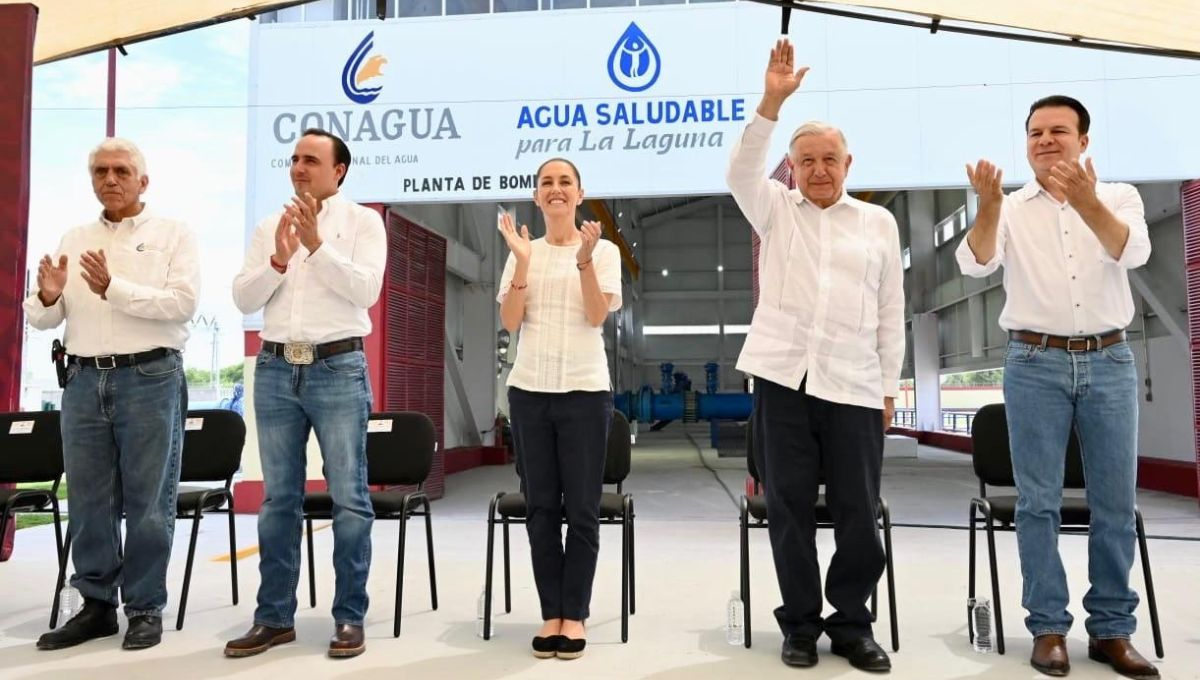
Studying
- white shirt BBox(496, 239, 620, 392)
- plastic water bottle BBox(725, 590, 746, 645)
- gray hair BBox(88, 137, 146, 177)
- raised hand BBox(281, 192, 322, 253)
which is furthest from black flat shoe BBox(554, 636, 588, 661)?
gray hair BBox(88, 137, 146, 177)

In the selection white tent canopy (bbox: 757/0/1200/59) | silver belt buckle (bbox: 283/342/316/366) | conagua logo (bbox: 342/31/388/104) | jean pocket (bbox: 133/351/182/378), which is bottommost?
jean pocket (bbox: 133/351/182/378)

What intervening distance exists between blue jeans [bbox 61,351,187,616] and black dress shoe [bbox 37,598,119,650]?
41 millimetres

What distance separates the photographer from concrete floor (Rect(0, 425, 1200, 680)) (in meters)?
2.19

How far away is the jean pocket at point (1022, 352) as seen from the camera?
2.22 m

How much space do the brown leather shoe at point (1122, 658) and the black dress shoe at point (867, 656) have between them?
580mm

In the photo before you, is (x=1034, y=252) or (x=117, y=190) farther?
(x=117, y=190)

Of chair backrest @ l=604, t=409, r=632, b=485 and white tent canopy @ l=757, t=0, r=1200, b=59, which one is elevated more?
→ white tent canopy @ l=757, t=0, r=1200, b=59

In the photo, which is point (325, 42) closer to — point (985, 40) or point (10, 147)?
point (10, 147)

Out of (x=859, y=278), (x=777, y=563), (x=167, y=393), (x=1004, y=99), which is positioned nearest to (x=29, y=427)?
(x=167, y=393)

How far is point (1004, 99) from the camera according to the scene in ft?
16.4

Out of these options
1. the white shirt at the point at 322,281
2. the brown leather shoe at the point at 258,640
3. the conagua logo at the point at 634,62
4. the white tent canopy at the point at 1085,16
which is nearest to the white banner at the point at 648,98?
the conagua logo at the point at 634,62

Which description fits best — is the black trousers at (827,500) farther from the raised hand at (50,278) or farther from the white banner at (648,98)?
the white banner at (648,98)

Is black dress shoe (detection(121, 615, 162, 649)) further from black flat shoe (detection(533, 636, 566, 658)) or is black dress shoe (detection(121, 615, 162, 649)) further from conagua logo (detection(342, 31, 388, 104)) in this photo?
conagua logo (detection(342, 31, 388, 104))

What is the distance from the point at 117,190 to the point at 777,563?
93.6 inches
